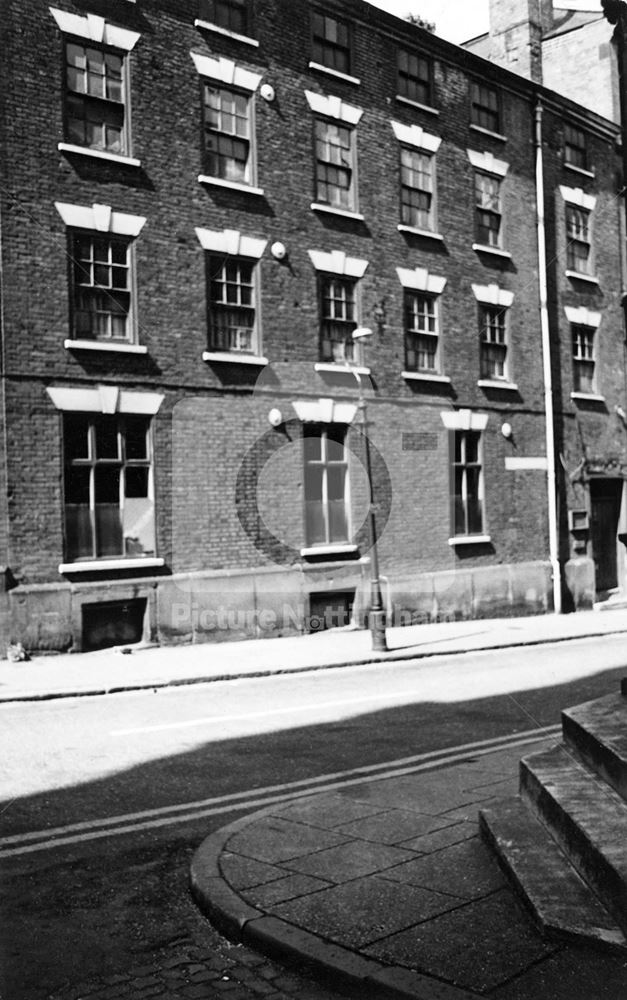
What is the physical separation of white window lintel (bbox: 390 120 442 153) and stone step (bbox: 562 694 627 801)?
1769cm

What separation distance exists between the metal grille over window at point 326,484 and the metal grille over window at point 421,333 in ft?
9.55

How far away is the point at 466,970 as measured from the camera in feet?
14.5

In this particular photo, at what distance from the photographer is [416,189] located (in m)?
23.1

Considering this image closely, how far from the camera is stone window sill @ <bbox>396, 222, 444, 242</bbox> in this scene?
73.9 feet

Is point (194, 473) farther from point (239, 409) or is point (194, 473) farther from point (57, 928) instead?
point (57, 928)

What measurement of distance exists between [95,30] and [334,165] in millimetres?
5818

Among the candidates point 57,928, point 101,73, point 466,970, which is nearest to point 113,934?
point 57,928

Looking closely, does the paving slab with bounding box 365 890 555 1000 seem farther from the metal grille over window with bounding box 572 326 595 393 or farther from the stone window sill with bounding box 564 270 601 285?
the stone window sill with bounding box 564 270 601 285

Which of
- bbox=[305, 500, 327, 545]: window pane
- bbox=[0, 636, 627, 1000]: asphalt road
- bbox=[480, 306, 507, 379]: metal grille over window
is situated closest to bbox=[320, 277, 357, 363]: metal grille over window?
bbox=[305, 500, 327, 545]: window pane

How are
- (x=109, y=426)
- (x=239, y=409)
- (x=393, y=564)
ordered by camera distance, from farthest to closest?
(x=393, y=564) < (x=239, y=409) < (x=109, y=426)

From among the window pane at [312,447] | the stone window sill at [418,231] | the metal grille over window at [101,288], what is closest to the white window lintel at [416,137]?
the stone window sill at [418,231]

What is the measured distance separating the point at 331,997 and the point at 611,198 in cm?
2785

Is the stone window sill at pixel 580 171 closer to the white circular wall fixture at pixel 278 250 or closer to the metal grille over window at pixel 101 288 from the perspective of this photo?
the white circular wall fixture at pixel 278 250

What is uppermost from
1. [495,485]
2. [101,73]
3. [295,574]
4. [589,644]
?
[101,73]
